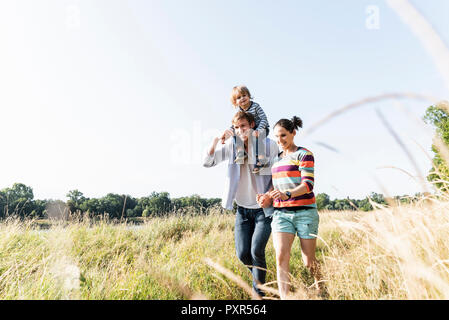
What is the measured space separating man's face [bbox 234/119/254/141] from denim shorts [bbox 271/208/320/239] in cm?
97

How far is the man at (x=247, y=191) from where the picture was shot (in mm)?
3006

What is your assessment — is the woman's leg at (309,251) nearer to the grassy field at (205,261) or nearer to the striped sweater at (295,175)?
the grassy field at (205,261)

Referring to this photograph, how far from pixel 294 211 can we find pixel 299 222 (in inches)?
4.3

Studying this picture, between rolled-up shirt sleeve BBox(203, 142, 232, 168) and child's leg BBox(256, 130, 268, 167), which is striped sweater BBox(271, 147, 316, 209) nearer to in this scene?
child's leg BBox(256, 130, 268, 167)

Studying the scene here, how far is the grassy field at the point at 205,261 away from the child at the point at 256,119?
1.00 metres

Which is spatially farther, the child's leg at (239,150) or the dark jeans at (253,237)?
the child's leg at (239,150)

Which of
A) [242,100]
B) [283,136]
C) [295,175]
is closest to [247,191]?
[295,175]

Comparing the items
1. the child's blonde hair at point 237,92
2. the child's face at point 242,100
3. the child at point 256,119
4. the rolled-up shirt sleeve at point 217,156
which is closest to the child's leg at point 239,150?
the child at point 256,119

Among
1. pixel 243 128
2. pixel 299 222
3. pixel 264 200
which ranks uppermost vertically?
pixel 243 128

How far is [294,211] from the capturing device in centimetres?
271

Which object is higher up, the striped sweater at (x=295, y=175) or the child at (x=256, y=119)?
the child at (x=256, y=119)

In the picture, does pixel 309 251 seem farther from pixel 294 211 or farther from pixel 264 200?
pixel 264 200

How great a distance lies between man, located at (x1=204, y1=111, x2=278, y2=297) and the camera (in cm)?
301
